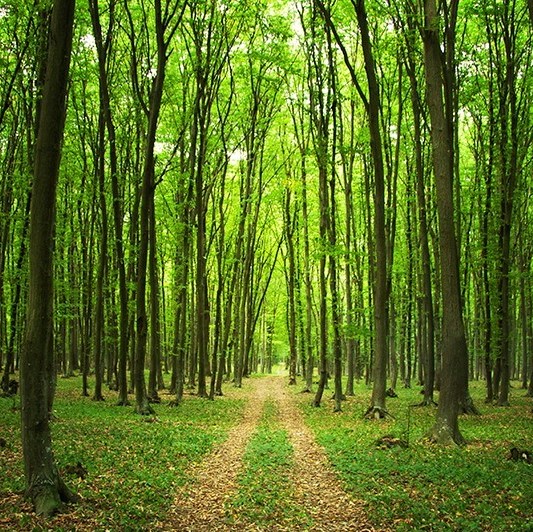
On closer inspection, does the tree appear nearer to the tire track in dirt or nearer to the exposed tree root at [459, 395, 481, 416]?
the tire track in dirt

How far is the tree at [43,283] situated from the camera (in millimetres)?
6543

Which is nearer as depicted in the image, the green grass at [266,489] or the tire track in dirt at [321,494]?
the tire track in dirt at [321,494]

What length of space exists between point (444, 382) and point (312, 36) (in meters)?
13.6

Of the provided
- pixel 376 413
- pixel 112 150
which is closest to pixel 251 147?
pixel 112 150

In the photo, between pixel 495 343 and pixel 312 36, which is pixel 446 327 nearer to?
pixel 495 343

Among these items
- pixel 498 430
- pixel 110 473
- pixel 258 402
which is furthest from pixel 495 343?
pixel 110 473

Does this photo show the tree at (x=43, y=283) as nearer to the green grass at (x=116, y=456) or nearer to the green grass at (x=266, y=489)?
the green grass at (x=116, y=456)

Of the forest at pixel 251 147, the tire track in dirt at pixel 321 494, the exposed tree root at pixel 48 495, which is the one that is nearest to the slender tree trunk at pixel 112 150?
the forest at pixel 251 147

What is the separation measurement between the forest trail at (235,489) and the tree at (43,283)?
172 cm

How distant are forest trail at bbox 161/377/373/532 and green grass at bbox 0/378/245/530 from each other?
300mm

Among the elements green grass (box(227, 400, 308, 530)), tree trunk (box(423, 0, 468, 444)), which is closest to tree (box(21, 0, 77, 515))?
green grass (box(227, 400, 308, 530))

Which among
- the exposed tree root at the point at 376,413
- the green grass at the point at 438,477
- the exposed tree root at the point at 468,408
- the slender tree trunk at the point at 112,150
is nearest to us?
the green grass at the point at 438,477

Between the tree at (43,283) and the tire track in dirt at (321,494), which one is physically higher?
the tree at (43,283)

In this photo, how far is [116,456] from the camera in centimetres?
1002
